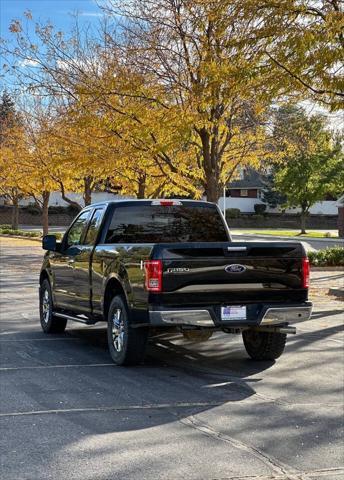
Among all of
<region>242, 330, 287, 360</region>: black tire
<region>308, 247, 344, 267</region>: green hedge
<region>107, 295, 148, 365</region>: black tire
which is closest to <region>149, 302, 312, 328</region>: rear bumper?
<region>107, 295, 148, 365</region>: black tire

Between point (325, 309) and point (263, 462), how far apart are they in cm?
948

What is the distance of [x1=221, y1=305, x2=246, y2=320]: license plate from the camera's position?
7844 millimetres

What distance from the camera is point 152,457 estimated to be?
16.8 ft

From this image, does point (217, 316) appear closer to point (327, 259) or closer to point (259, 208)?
point (327, 259)

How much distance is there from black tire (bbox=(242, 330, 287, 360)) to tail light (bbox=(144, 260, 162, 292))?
5.59 feet

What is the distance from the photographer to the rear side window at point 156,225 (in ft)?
30.8

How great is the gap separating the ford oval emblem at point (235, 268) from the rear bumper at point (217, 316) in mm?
447

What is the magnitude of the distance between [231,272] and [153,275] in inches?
34.7

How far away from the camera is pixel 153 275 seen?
7.65 m

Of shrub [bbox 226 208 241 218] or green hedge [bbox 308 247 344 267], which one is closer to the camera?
green hedge [bbox 308 247 344 267]

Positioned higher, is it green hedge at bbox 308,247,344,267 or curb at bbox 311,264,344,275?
green hedge at bbox 308,247,344,267

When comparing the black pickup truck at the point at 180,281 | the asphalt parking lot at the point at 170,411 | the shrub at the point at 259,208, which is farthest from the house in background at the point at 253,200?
the asphalt parking lot at the point at 170,411

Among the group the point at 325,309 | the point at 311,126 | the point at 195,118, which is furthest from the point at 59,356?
the point at 311,126

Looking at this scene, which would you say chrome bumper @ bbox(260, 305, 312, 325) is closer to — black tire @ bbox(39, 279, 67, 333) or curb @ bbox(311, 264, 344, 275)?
black tire @ bbox(39, 279, 67, 333)
